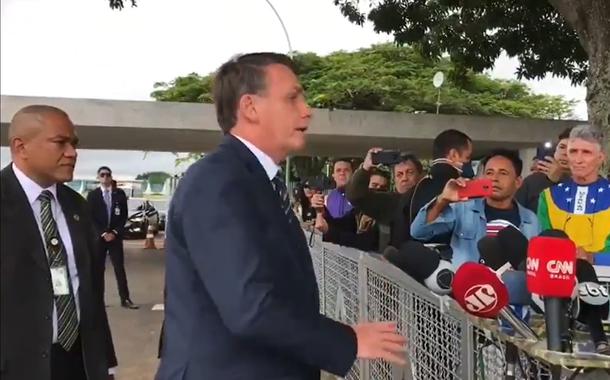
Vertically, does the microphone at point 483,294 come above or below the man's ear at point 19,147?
below

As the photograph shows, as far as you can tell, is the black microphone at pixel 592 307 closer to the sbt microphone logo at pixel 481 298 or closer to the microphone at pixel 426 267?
the sbt microphone logo at pixel 481 298

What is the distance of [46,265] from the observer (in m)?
2.59

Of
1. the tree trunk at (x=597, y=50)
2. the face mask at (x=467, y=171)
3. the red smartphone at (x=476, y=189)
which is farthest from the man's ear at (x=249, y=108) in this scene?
the tree trunk at (x=597, y=50)

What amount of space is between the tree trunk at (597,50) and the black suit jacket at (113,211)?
5903 mm

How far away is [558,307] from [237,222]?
0.72 meters

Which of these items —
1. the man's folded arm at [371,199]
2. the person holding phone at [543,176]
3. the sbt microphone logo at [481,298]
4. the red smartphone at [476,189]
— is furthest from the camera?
the man's folded arm at [371,199]

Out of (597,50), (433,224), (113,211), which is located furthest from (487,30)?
(433,224)

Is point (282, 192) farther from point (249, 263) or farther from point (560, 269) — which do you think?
point (560, 269)

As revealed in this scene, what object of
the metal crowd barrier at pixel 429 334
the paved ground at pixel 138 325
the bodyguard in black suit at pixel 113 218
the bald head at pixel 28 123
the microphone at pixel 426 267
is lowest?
the paved ground at pixel 138 325

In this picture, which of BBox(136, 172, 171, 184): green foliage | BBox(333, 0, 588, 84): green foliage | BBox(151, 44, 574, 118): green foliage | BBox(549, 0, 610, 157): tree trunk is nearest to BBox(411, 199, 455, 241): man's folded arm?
BBox(549, 0, 610, 157): tree trunk

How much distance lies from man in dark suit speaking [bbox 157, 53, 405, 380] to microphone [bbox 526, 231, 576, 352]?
1.27 feet

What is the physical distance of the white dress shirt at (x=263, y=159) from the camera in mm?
1781

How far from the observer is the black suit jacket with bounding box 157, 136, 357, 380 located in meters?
1.55

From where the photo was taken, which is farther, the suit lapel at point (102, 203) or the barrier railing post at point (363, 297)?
the suit lapel at point (102, 203)
